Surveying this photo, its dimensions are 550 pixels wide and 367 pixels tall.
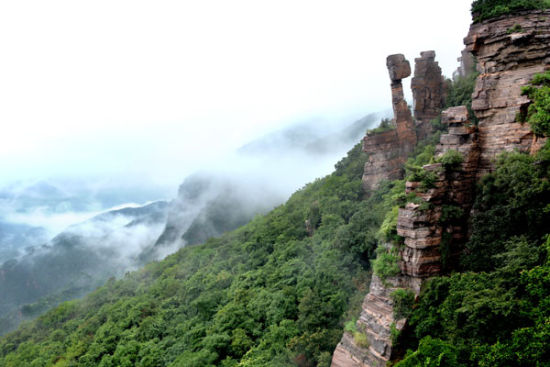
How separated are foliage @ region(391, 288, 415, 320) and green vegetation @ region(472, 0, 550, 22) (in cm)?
1403

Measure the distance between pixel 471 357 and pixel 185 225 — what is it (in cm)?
9247

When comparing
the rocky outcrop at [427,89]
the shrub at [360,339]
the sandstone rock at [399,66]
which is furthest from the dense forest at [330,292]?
the sandstone rock at [399,66]

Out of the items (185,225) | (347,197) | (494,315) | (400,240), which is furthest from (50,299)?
(494,315)

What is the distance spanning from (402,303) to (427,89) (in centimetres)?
2306

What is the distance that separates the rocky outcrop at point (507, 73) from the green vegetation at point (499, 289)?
3.56 feet

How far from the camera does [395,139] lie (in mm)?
33062

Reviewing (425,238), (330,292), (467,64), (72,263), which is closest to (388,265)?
(425,238)

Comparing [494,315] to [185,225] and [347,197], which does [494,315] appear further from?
[185,225]

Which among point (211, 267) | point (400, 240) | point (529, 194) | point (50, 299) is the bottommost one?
point (50, 299)

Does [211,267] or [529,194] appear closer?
[529,194]

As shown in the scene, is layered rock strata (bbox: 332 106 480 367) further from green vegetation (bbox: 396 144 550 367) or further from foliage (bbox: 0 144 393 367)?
foliage (bbox: 0 144 393 367)

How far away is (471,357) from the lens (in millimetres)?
11562

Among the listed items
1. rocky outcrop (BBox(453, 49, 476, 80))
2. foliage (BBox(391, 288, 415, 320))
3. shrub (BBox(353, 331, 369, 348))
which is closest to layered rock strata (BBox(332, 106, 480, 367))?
shrub (BBox(353, 331, 369, 348))

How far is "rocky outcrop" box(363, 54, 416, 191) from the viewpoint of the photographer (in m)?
31.7
